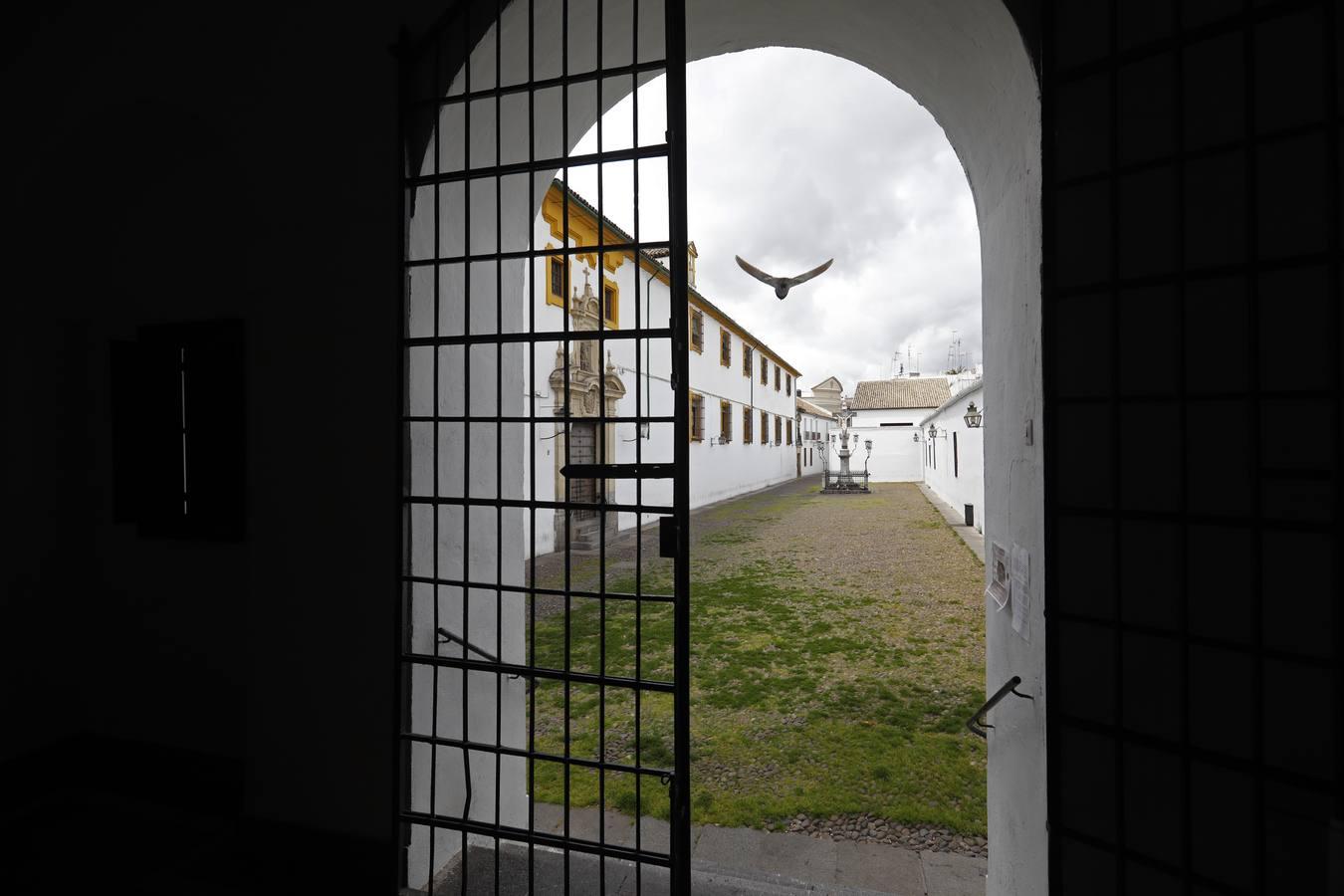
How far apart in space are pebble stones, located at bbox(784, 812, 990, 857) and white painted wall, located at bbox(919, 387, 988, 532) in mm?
8406

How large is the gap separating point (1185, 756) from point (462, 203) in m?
3.36

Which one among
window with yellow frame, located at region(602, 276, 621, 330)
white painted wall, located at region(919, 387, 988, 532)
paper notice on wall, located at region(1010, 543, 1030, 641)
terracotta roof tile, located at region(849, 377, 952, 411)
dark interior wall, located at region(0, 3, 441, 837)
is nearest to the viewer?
paper notice on wall, located at region(1010, 543, 1030, 641)

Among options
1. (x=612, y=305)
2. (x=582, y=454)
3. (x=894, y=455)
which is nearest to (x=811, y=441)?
(x=894, y=455)

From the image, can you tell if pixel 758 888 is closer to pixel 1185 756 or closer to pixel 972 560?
pixel 1185 756

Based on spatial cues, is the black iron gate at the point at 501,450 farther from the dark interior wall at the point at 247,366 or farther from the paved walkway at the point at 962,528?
the paved walkway at the point at 962,528

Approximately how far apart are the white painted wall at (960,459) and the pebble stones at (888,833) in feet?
27.6

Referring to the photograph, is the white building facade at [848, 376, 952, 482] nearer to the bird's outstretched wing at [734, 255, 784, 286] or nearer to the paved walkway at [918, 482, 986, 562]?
the paved walkway at [918, 482, 986, 562]

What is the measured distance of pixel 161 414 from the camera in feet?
11.4

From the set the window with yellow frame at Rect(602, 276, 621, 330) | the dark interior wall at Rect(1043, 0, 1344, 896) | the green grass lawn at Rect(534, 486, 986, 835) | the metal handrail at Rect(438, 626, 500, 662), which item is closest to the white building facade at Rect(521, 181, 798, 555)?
the window with yellow frame at Rect(602, 276, 621, 330)

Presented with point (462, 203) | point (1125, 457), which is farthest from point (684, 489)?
point (462, 203)

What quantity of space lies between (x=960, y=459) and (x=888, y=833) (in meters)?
14.6

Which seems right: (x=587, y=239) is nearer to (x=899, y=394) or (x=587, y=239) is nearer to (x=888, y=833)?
(x=888, y=833)

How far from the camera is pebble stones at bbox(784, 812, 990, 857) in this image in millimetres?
3273

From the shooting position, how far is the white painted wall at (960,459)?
1419 centimetres
